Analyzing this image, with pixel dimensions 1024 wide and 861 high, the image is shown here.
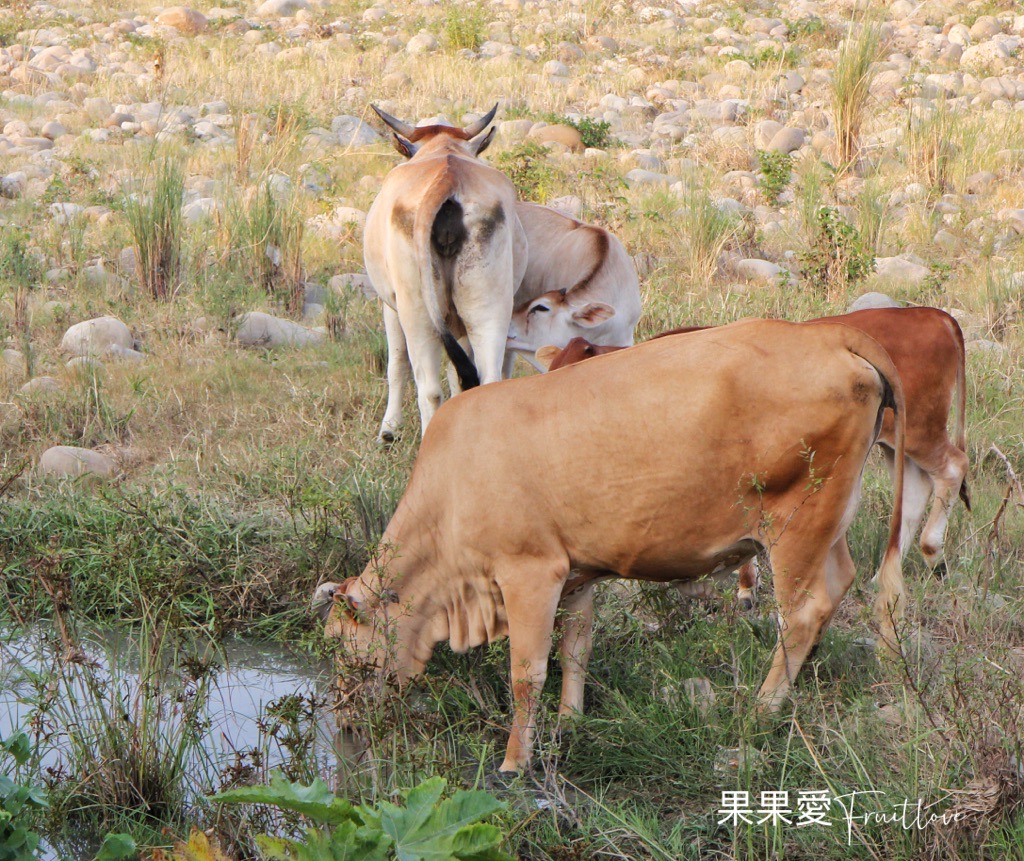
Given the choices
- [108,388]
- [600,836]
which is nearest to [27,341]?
[108,388]

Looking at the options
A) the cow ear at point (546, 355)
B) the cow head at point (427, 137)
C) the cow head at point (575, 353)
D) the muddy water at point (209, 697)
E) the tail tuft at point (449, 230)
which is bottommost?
the muddy water at point (209, 697)

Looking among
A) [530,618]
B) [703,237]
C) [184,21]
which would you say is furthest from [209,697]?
[184,21]

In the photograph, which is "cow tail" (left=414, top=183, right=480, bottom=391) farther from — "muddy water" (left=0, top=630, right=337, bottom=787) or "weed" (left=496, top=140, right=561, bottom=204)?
"weed" (left=496, top=140, right=561, bottom=204)

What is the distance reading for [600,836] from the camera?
3.31 metres

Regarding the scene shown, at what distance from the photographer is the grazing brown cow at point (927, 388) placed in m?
5.05

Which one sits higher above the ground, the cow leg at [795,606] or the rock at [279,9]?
the rock at [279,9]

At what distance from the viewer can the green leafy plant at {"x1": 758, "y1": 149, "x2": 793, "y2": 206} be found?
10352 mm

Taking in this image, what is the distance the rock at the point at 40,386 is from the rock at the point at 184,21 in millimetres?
11432

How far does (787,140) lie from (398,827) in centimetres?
1057

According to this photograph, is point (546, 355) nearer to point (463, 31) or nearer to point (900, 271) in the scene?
point (900, 271)

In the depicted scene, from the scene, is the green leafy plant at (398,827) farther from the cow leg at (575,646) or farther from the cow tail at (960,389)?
the cow tail at (960,389)

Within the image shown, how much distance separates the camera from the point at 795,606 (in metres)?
3.95

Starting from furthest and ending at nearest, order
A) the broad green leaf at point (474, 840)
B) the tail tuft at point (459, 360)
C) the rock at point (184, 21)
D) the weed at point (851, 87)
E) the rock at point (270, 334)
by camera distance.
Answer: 1. the rock at point (184, 21)
2. the weed at point (851, 87)
3. the rock at point (270, 334)
4. the tail tuft at point (459, 360)
5. the broad green leaf at point (474, 840)

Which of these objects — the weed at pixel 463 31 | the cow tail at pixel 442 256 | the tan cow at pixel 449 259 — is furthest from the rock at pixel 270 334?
the weed at pixel 463 31
